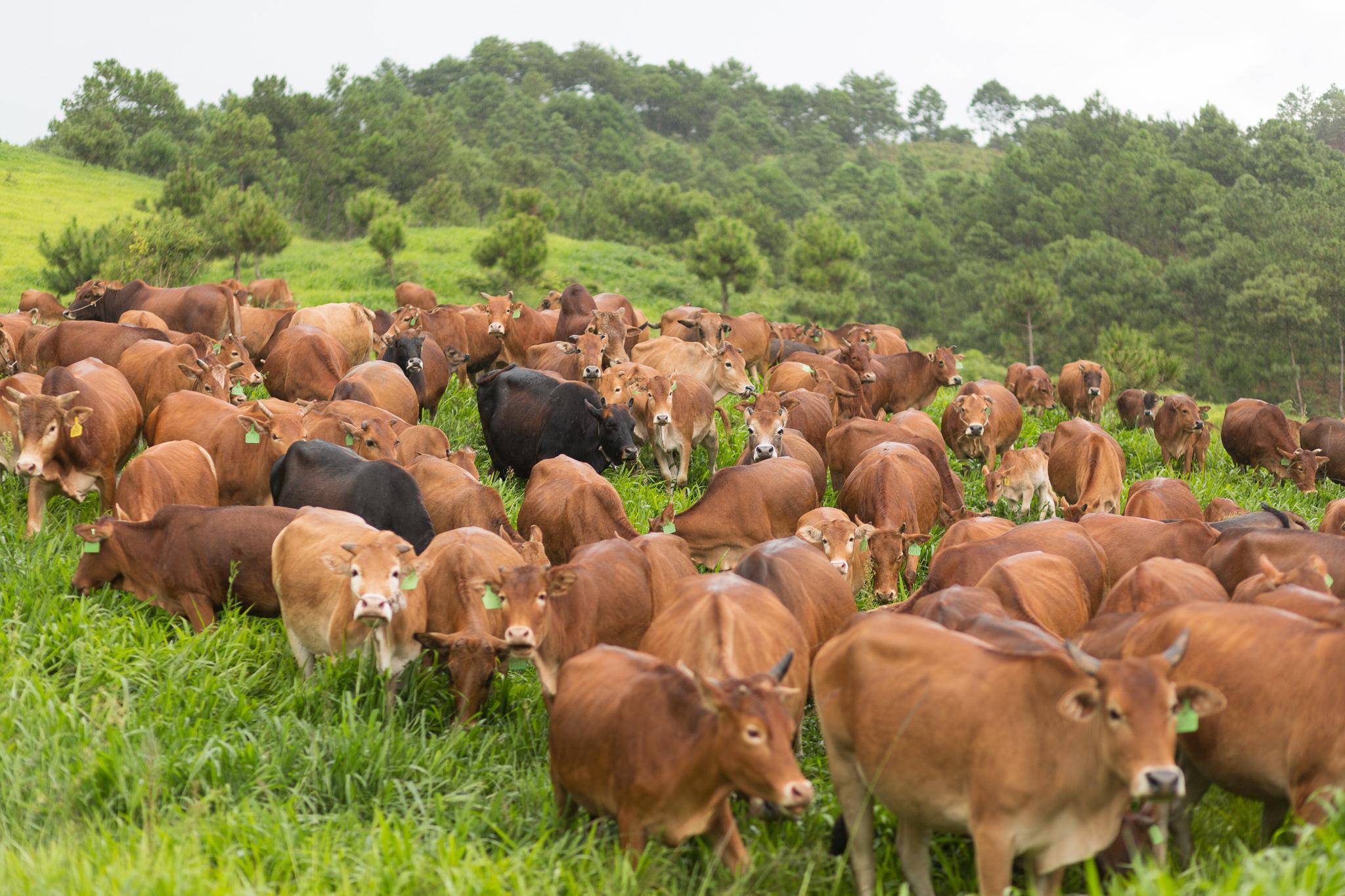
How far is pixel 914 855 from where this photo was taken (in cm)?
602

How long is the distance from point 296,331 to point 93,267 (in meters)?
14.2

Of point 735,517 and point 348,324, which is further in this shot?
point 348,324

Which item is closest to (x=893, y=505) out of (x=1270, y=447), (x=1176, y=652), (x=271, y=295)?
A: (x=1176, y=652)

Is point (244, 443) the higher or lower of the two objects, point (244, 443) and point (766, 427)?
the higher

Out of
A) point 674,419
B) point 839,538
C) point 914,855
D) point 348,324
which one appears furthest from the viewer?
point 348,324

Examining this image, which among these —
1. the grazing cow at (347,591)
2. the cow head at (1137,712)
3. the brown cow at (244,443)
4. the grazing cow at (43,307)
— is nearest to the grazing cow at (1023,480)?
the brown cow at (244,443)

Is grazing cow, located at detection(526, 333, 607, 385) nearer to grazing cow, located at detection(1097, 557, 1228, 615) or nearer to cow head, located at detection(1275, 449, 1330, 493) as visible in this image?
grazing cow, located at detection(1097, 557, 1228, 615)

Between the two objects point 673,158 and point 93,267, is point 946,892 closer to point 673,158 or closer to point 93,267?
point 93,267

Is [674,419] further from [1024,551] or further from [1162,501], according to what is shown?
[1024,551]

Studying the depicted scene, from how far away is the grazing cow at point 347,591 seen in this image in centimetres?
735

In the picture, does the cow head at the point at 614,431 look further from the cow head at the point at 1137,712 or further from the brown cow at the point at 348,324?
the cow head at the point at 1137,712

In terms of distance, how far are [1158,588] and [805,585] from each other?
228cm

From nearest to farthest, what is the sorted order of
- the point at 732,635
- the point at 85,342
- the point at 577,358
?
the point at 732,635 → the point at 85,342 → the point at 577,358

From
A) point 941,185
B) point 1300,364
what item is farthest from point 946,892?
point 941,185
